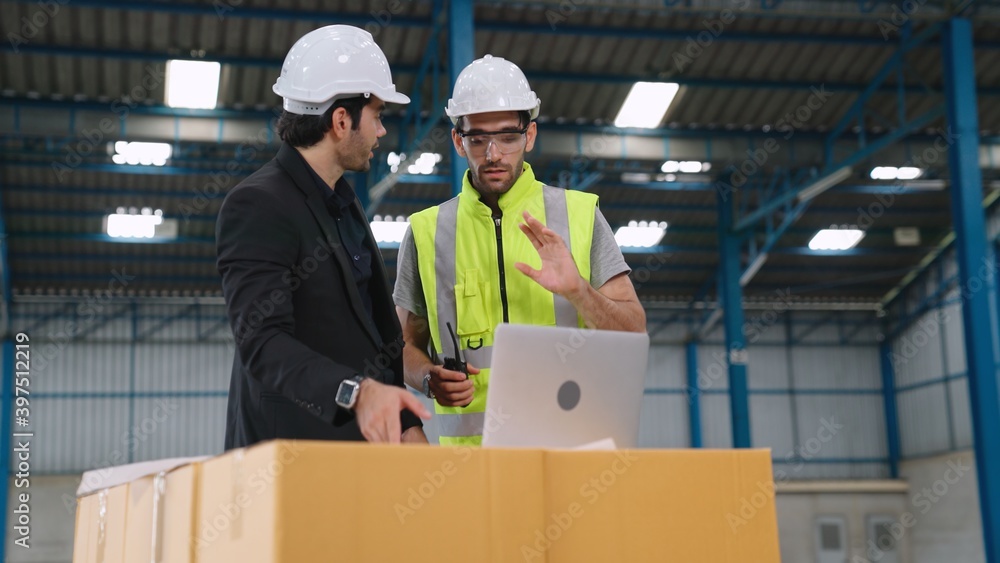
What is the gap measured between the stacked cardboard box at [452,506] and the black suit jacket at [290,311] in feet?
1.51

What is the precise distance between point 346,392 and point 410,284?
4.94 ft

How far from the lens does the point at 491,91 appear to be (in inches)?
154

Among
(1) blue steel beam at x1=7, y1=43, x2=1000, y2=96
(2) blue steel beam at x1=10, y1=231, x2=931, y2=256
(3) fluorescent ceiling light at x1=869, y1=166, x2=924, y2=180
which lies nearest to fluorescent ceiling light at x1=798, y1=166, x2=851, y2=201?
(1) blue steel beam at x1=7, y1=43, x2=1000, y2=96

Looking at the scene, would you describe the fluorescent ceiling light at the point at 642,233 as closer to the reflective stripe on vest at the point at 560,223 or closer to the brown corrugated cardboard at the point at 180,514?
the reflective stripe on vest at the point at 560,223

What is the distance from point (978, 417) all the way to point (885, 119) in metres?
8.01

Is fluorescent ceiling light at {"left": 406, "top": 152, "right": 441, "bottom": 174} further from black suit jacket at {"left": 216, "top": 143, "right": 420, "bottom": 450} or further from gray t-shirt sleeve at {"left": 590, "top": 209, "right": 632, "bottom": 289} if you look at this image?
black suit jacket at {"left": 216, "top": 143, "right": 420, "bottom": 450}

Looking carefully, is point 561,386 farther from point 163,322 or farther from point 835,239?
point 163,322

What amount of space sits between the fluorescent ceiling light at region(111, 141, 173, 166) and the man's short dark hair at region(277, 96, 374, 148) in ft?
55.1

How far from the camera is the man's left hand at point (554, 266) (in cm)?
346

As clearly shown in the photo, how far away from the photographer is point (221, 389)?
87.2 feet

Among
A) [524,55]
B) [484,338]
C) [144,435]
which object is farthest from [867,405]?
[484,338]

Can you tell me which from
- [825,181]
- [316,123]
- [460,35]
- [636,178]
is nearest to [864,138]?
[825,181]

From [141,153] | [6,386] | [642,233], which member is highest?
[141,153]

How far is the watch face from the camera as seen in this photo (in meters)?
2.58
